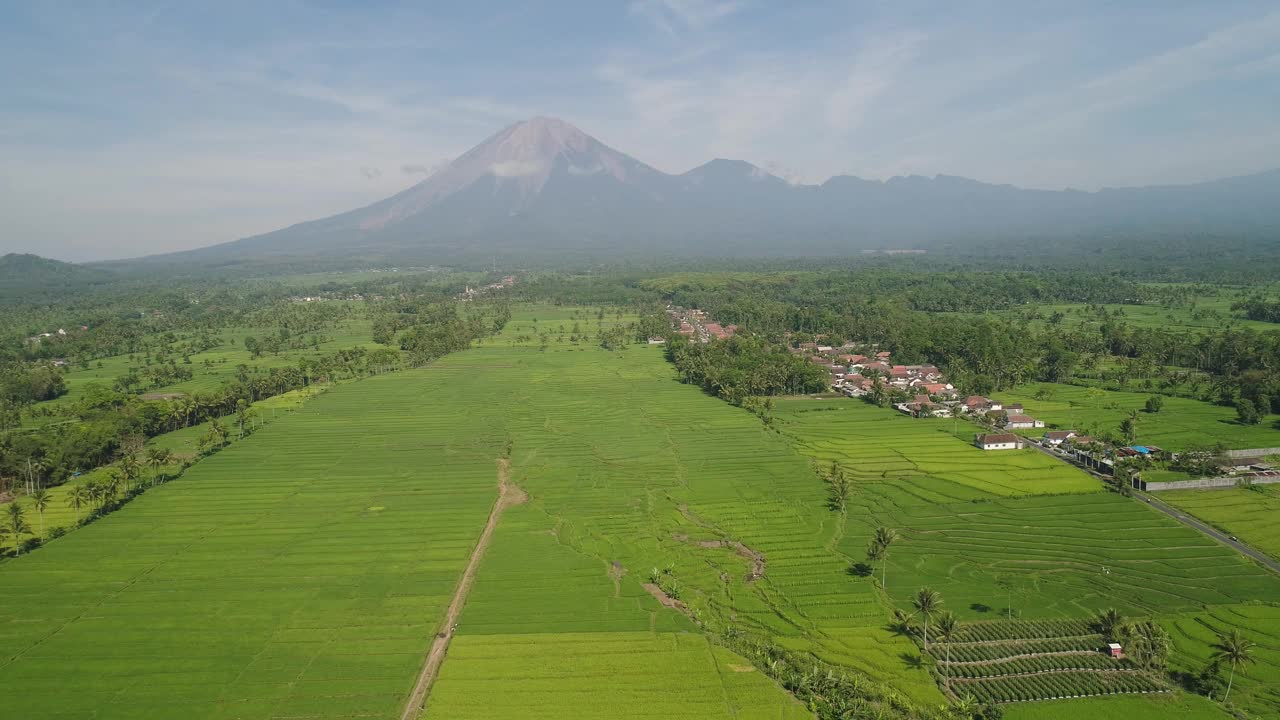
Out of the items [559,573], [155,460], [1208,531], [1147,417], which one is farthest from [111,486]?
[1147,417]

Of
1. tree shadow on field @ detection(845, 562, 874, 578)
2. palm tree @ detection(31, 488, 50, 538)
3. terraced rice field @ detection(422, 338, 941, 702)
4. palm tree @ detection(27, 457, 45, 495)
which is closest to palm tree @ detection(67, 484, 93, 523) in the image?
palm tree @ detection(31, 488, 50, 538)

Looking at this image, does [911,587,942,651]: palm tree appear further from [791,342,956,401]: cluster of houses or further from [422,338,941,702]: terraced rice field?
[791,342,956,401]: cluster of houses

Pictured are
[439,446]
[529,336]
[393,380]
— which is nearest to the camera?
[439,446]

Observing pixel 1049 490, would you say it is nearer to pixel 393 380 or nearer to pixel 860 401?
pixel 860 401

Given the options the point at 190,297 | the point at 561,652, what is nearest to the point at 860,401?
the point at 561,652

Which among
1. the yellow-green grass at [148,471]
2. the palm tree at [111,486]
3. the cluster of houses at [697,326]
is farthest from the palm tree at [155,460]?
the cluster of houses at [697,326]

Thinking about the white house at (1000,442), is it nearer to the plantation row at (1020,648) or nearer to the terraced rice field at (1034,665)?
the terraced rice field at (1034,665)
